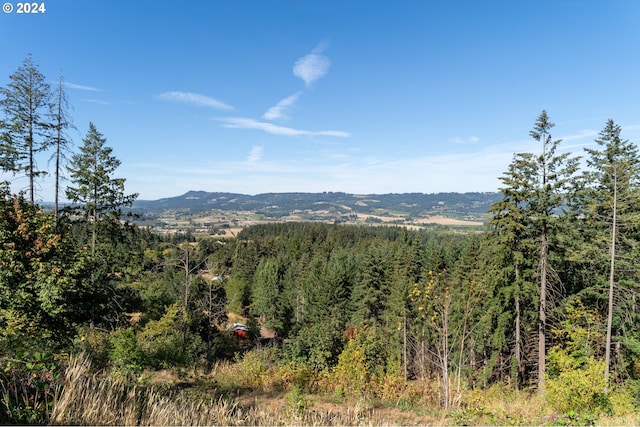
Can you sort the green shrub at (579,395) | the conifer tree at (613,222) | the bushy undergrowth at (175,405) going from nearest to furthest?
1. the bushy undergrowth at (175,405)
2. the green shrub at (579,395)
3. the conifer tree at (613,222)

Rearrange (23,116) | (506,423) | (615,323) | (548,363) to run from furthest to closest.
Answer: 1. (548,363)
2. (615,323)
3. (23,116)
4. (506,423)

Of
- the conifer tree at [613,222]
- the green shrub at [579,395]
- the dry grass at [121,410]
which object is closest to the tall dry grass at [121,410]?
the dry grass at [121,410]

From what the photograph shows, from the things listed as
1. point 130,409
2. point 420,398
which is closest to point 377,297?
point 420,398

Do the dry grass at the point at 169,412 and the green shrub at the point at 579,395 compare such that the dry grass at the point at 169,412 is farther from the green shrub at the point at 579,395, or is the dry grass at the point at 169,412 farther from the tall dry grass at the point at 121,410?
the green shrub at the point at 579,395

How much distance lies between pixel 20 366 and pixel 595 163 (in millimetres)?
22299

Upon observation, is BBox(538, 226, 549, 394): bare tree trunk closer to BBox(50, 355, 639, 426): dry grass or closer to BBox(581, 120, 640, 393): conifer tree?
BBox(581, 120, 640, 393): conifer tree

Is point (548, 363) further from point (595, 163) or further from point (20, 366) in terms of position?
point (20, 366)

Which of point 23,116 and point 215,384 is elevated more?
point 23,116

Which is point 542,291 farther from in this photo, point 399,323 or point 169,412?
point 169,412

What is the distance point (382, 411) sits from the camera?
26.5 feet

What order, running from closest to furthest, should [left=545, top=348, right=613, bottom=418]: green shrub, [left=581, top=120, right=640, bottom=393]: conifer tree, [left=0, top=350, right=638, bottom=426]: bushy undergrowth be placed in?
[left=0, top=350, right=638, bottom=426]: bushy undergrowth → [left=545, top=348, right=613, bottom=418]: green shrub → [left=581, top=120, right=640, bottom=393]: conifer tree

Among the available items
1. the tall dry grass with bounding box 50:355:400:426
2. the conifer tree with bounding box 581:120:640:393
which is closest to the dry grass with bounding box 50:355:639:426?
the tall dry grass with bounding box 50:355:400:426

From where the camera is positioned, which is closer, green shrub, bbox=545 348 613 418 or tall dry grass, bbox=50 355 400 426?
tall dry grass, bbox=50 355 400 426

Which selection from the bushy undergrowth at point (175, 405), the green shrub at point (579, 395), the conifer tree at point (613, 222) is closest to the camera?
the bushy undergrowth at point (175, 405)
